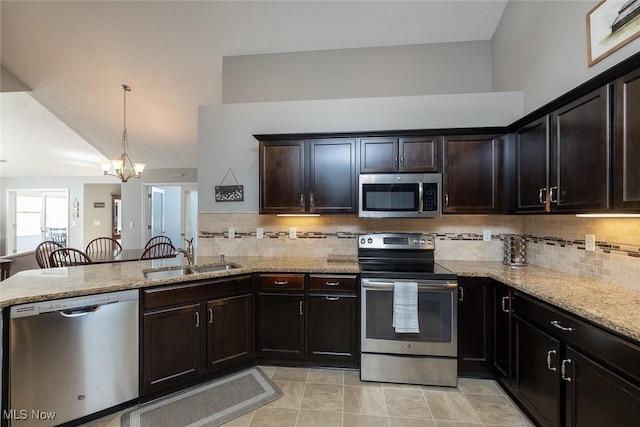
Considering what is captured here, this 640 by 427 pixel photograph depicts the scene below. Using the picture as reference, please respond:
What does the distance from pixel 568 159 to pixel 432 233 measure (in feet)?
4.45

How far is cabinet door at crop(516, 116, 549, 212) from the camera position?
6.73 ft

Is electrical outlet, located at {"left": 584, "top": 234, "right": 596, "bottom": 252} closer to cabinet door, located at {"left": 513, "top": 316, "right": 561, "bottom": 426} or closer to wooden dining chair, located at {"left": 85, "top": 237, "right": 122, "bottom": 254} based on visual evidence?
cabinet door, located at {"left": 513, "top": 316, "right": 561, "bottom": 426}

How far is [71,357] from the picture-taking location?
1729 mm

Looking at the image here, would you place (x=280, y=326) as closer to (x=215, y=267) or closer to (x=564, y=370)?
(x=215, y=267)

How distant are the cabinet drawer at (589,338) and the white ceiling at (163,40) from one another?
9.62 ft

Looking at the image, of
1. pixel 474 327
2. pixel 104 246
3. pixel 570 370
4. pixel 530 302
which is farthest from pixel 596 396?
pixel 104 246

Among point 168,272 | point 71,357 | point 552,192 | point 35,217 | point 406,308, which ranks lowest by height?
point 71,357

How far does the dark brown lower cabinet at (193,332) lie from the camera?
200 centimetres

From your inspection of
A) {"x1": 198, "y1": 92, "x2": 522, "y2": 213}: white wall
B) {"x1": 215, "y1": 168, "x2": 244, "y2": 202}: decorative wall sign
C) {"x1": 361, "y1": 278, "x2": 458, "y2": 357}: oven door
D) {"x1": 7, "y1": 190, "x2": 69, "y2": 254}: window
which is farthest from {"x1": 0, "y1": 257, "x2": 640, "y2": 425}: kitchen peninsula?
{"x1": 7, "y1": 190, "x2": 69, "y2": 254}: window

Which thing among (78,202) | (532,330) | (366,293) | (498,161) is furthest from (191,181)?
(532,330)

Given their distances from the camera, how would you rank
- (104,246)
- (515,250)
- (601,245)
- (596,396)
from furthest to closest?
(104,246), (515,250), (601,245), (596,396)

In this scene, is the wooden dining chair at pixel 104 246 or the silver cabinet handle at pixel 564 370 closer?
the silver cabinet handle at pixel 564 370

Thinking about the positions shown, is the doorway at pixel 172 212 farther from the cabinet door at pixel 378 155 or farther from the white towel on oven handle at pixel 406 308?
the white towel on oven handle at pixel 406 308

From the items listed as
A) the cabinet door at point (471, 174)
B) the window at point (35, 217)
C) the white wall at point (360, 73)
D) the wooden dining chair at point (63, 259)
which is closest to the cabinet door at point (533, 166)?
the cabinet door at point (471, 174)
